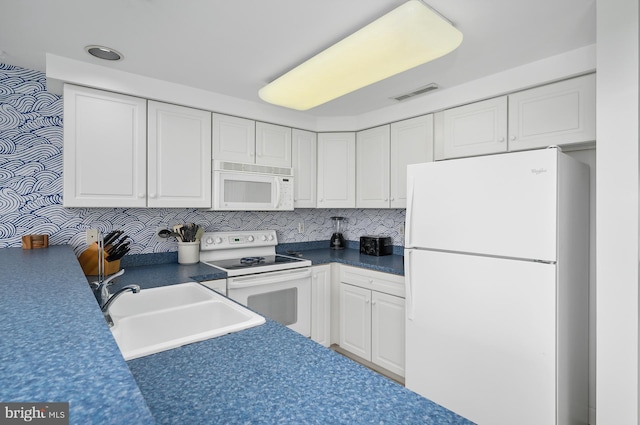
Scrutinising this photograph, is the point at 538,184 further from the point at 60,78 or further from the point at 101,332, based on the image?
the point at 60,78

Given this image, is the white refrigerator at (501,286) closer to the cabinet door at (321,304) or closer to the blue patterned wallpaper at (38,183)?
the cabinet door at (321,304)

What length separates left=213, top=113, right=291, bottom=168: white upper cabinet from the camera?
269 centimetres

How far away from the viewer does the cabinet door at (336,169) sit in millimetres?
3271

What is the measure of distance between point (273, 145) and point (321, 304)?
1.53 meters

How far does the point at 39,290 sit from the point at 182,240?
1675mm

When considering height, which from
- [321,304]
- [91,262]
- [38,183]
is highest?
[38,183]

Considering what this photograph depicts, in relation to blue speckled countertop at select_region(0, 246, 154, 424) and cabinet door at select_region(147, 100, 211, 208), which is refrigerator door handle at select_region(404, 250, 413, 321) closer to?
cabinet door at select_region(147, 100, 211, 208)

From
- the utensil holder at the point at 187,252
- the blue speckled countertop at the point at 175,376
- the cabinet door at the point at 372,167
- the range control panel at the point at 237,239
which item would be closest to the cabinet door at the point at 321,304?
the range control panel at the point at 237,239

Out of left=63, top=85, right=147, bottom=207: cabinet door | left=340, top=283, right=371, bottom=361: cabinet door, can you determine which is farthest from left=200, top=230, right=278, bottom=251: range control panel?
left=340, top=283, right=371, bottom=361: cabinet door

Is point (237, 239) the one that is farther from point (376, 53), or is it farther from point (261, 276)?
point (376, 53)

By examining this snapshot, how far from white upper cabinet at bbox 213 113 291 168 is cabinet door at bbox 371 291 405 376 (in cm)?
152

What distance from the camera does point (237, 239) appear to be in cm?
299

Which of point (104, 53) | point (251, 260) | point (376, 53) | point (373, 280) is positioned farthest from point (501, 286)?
point (104, 53)

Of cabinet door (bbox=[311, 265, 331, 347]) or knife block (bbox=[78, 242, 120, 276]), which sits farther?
cabinet door (bbox=[311, 265, 331, 347])
